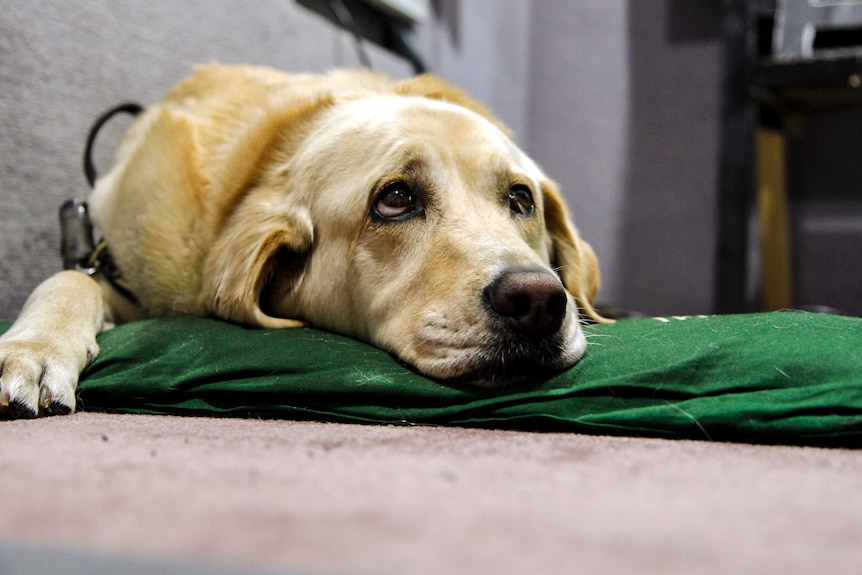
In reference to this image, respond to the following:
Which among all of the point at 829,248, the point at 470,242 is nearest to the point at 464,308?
the point at 470,242

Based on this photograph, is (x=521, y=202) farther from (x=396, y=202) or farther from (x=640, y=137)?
(x=640, y=137)

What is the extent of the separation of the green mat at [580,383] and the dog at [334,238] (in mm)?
70

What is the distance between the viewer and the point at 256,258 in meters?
1.59

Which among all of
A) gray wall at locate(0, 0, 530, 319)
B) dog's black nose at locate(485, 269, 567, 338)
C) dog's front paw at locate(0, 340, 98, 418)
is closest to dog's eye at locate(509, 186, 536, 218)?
dog's black nose at locate(485, 269, 567, 338)

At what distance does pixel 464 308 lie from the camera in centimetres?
131

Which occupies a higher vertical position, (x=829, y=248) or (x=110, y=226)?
(x=110, y=226)

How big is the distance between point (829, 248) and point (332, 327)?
10.6ft

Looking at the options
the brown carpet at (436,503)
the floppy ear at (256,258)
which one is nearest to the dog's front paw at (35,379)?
the brown carpet at (436,503)

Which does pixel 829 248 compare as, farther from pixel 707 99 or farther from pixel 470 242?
pixel 470 242

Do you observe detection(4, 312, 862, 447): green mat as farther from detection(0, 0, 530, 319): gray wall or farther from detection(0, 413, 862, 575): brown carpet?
detection(0, 0, 530, 319): gray wall

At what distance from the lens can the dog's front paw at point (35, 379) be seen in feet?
3.99

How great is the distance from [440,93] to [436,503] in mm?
1482

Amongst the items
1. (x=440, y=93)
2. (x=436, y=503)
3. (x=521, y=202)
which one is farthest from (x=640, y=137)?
(x=436, y=503)

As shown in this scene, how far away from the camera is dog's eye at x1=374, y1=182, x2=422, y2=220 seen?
5.09ft
